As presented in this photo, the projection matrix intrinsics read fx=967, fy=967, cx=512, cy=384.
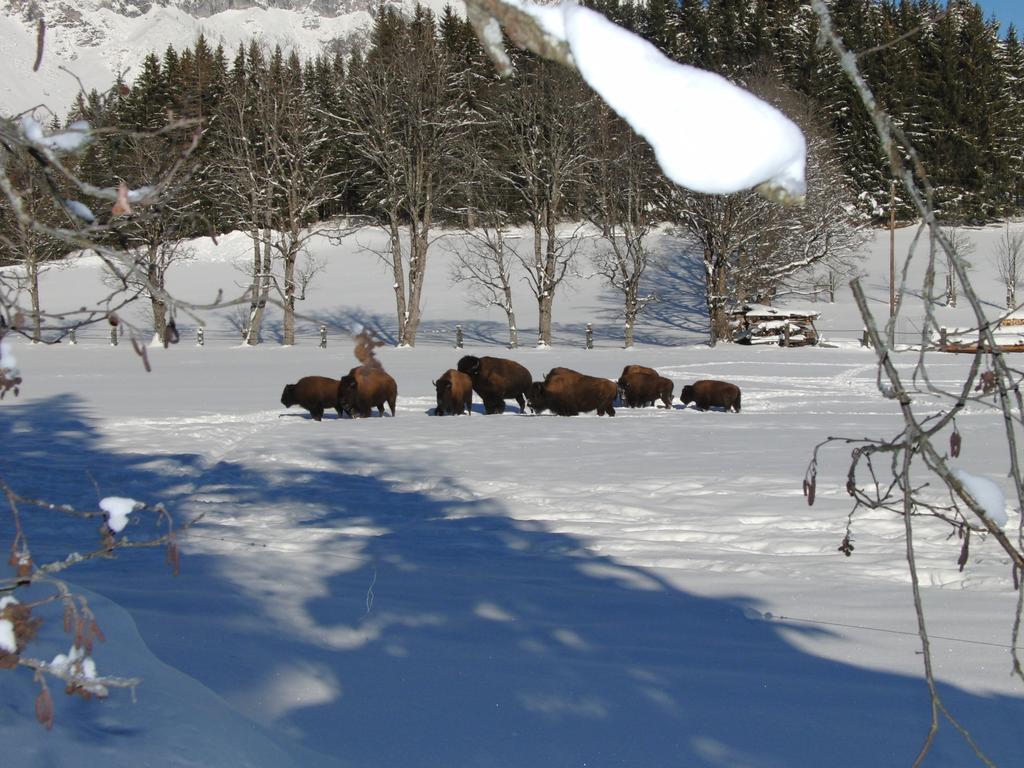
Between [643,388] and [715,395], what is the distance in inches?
50.6

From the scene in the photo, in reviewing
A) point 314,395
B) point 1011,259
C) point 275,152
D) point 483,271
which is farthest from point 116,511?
point 1011,259

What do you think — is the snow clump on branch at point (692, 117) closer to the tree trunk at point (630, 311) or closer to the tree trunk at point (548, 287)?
the tree trunk at point (548, 287)

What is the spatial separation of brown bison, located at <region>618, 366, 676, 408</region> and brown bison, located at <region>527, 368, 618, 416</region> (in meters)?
1.14

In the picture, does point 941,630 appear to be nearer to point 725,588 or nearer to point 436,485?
point 725,588

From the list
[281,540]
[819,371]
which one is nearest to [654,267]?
[819,371]

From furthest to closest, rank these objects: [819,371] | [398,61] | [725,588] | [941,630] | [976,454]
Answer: [398,61], [819,371], [976,454], [725,588], [941,630]

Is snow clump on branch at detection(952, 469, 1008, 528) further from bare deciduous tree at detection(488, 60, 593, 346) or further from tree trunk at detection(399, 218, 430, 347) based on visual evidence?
tree trunk at detection(399, 218, 430, 347)

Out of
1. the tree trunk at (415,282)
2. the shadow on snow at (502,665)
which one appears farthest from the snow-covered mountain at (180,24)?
the shadow on snow at (502,665)

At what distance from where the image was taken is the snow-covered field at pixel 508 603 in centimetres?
363

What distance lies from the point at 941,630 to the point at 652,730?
2085 millimetres

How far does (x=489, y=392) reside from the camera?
15945mm

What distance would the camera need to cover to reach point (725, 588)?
595cm

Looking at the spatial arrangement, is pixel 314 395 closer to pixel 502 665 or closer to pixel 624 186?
pixel 502 665

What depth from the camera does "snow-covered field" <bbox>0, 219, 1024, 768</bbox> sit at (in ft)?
11.9
